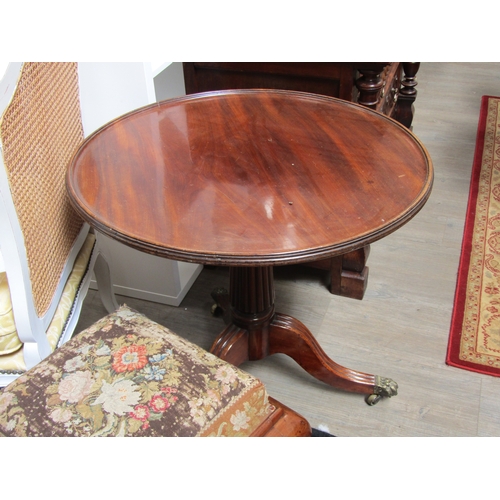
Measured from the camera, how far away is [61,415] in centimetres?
94

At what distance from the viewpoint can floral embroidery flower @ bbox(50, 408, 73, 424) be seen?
935mm

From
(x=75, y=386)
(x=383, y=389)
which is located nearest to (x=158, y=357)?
(x=75, y=386)

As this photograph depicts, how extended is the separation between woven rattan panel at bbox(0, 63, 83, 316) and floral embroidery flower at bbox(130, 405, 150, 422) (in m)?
0.33

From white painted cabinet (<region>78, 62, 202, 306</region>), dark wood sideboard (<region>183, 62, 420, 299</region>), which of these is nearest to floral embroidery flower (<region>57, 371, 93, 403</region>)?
white painted cabinet (<region>78, 62, 202, 306</region>)

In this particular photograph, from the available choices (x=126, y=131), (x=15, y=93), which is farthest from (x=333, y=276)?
(x=15, y=93)

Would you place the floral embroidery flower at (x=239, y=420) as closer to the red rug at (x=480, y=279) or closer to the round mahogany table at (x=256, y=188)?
the round mahogany table at (x=256, y=188)

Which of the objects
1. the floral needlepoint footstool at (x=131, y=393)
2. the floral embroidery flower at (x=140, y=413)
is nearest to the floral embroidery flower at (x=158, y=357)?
the floral needlepoint footstool at (x=131, y=393)

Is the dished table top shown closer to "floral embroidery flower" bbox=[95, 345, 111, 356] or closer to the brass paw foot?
"floral embroidery flower" bbox=[95, 345, 111, 356]

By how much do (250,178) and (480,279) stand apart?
1107 mm

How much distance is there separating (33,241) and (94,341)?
224 millimetres

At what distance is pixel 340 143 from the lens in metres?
1.23

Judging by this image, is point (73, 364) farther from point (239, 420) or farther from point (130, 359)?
point (239, 420)
